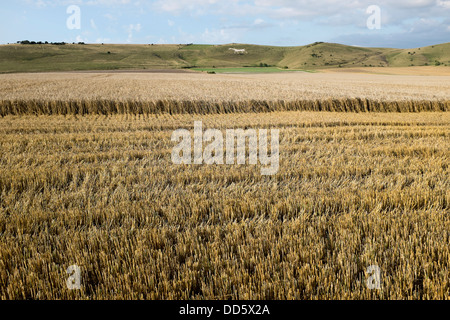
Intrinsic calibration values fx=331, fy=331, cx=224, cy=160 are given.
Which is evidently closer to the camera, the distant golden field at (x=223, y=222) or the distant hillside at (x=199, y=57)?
the distant golden field at (x=223, y=222)

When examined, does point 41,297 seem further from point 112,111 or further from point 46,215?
point 112,111

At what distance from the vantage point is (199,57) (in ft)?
463

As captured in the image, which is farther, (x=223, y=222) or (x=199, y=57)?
(x=199, y=57)

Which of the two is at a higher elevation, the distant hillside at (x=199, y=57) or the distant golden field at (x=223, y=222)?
the distant hillside at (x=199, y=57)

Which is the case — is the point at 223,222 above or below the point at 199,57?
below

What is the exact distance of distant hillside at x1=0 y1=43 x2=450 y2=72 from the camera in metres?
100

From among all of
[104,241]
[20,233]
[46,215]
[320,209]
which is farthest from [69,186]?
[320,209]

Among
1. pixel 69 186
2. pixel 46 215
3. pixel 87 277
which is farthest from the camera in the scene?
pixel 69 186

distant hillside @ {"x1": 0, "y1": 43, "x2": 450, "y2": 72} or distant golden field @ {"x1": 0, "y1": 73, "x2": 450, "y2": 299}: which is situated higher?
distant hillside @ {"x1": 0, "y1": 43, "x2": 450, "y2": 72}

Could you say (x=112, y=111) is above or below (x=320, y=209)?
above

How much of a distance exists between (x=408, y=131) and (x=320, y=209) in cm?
856

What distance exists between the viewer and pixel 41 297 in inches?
120

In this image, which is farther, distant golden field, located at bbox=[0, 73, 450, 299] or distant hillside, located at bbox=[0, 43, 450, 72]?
distant hillside, located at bbox=[0, 43, 450, 72]

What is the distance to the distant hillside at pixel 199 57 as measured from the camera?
10000cm
